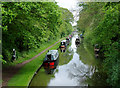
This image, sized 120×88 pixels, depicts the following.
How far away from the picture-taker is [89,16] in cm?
1802

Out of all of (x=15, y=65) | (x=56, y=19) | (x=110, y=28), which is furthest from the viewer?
(x=15, y=65)

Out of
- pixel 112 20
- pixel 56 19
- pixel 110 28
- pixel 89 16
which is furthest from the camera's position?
pixel 89 16

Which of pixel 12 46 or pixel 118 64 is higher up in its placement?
pixel 12 46

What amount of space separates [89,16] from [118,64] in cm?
1089

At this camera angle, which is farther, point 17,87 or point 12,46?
point 12,46

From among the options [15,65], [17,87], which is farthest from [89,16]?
[17,87]

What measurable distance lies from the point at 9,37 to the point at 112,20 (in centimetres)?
816

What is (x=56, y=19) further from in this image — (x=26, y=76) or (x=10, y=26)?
(x=26, y=76)

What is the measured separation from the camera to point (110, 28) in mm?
9898

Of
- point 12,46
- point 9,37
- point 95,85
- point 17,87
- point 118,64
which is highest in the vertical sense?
point 9,37

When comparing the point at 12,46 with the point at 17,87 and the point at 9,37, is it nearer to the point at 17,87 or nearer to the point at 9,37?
the point at 9,37

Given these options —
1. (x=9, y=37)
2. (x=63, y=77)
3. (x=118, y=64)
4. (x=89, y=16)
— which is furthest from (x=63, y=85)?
(x=89, y=16)

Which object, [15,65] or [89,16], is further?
[89,16]

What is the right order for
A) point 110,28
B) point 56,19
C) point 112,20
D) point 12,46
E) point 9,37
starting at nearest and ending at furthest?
point 112,20 → point 110,28 → point 9,37 → point 12,46 → point 56,19
